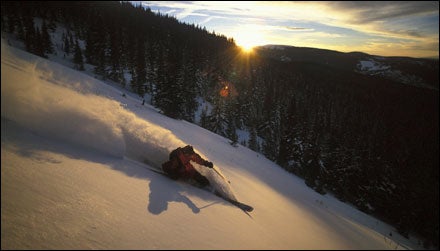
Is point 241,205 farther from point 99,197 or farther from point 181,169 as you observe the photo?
point 99,197

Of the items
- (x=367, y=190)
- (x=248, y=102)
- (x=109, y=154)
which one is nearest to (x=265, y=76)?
(x=248, y=102)

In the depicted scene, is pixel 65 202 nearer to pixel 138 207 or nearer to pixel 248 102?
pixel 138 207

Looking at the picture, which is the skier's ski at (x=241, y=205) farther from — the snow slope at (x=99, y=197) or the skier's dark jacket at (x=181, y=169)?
the skier's dark jacket at (x=181, y=169)

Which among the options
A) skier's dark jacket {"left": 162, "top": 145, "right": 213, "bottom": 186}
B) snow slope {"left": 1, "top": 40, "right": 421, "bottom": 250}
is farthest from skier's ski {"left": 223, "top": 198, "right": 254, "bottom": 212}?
skier's dark jacket {"left": 162, "top": 145, "right": 213, "bottom": 186}

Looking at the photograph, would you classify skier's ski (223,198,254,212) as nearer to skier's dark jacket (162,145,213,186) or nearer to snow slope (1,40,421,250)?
snow slope (1,40,421,250)

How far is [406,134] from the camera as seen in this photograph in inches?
3538

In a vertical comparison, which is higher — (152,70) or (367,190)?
(152,70)

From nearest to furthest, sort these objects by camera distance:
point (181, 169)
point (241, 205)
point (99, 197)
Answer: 1. point (99, 197)
2. point (241, 205)
3. point (181, 169)

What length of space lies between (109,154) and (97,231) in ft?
11.7

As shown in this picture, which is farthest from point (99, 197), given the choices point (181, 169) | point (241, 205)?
point (241, 205)

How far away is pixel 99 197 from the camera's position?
484 cm

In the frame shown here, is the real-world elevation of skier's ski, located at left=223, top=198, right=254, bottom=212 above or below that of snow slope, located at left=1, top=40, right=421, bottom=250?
below

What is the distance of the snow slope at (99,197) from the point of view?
12.7ft

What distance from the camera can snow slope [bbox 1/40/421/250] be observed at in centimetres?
386
